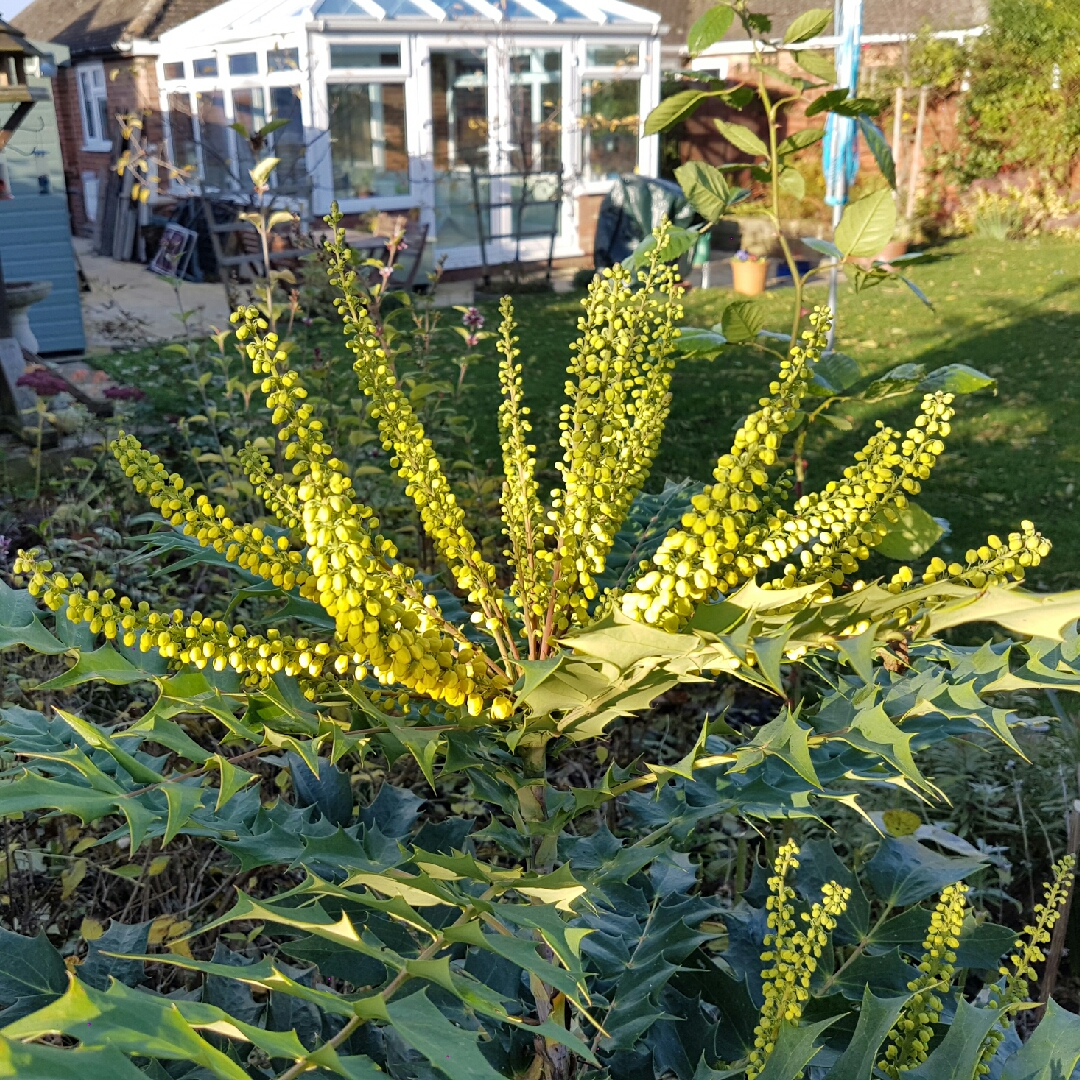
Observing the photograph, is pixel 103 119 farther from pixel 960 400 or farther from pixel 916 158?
pixel 960 400

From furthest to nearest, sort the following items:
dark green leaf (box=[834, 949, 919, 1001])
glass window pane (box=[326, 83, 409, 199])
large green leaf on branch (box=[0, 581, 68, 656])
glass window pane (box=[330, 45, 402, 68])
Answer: glass window pane (box=[326, 83, 409, 199])
glass window pane (box=[330, 45, 402, 68])
dark green leaf (box=[834, 949, 919, 1001])
large green leaf on branch (box=[0, 581, 68, 656])

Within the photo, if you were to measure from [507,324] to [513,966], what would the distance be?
705 mm

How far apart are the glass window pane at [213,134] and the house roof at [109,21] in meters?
1.99

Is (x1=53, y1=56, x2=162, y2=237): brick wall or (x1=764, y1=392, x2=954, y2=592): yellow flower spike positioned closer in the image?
(x1=764, y1=392, x2=954, y2=592): yellow flower spike

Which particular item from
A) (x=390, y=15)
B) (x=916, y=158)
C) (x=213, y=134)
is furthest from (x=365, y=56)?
(x=916, y=158)

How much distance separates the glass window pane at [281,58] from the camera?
1290 centimetres

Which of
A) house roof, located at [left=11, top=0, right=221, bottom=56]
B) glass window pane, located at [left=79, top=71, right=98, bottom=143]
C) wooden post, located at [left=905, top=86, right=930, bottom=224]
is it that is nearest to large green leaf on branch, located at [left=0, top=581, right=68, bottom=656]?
house roof, located at [left=11, top=0, right=221, bottom=56]

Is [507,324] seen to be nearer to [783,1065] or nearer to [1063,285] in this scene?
[783,1065]

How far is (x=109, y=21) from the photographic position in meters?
17.7

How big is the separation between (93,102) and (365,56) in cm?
723

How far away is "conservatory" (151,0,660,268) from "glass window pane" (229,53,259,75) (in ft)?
0.06

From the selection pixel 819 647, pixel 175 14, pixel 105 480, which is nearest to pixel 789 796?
pixel 819 647

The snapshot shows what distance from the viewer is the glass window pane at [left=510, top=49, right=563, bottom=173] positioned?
573 inches

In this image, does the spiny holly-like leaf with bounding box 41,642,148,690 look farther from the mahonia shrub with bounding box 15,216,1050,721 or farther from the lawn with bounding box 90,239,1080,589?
the lawn with bounding box 90,239,1080,589
